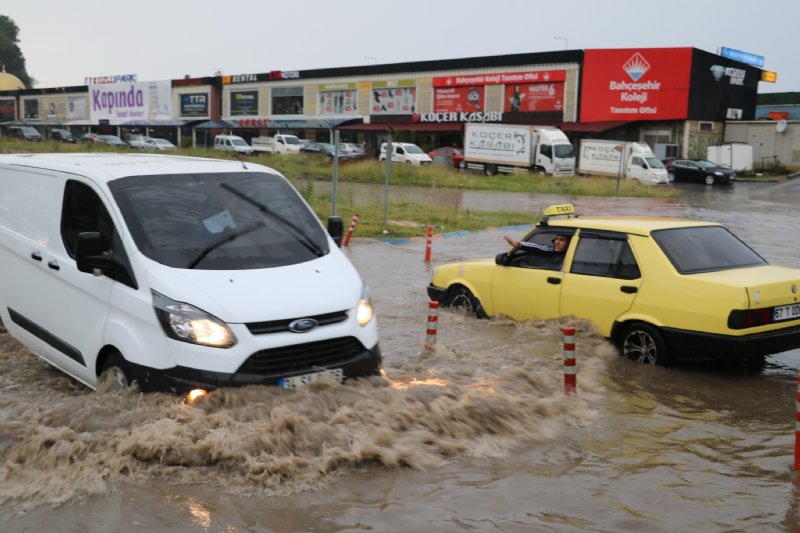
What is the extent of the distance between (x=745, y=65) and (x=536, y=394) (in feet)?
183

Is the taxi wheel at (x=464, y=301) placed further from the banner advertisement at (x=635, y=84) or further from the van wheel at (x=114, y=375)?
the banner advertisement at (x=635, y=84)

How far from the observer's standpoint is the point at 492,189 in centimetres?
3841

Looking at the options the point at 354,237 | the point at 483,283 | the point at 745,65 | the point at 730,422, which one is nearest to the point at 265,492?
the point at 730,422

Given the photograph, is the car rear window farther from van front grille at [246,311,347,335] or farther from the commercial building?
the commercial building

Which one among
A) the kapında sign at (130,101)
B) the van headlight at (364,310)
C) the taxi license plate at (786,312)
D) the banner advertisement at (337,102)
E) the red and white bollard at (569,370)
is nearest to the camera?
the van headlight at (364,310)

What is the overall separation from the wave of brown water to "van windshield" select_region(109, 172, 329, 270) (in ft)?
3.56

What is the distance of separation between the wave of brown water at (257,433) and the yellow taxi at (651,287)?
170cm

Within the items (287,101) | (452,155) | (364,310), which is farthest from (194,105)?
(364,310)

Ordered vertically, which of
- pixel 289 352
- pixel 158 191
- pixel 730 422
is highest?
pixel 158 191

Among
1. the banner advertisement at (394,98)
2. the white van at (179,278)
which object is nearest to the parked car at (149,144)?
the banner advertisement at (394,98)

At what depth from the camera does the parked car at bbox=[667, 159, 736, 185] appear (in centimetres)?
4509

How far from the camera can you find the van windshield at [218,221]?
620cm

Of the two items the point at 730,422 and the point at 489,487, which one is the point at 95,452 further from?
the point at 730,422

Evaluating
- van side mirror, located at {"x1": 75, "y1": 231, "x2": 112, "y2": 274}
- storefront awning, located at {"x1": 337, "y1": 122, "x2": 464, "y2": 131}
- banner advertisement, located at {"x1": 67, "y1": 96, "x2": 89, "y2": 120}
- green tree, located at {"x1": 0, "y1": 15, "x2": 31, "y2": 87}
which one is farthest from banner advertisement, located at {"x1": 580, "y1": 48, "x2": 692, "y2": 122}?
green tree, located at {"x1": 0, "y1": 15, "x2": 31, "y2": 87}
